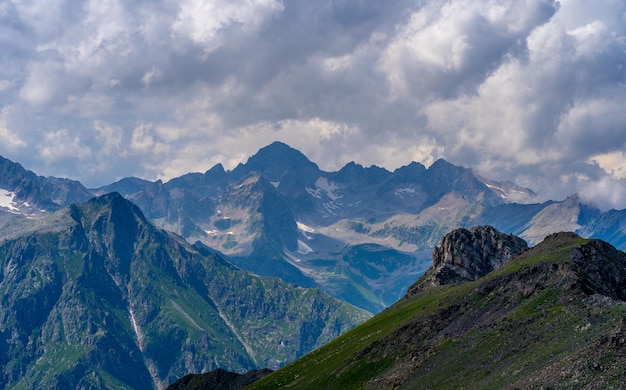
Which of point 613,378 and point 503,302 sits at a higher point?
point 503,302

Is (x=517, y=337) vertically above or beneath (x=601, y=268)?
beneath

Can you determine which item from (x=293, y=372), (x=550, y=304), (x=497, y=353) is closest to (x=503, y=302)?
(x=550, y=304)

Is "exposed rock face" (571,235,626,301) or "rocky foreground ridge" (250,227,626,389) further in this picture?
"exposed rock face" (571,235,626,301)

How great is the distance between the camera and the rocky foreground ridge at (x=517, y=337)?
83188mm

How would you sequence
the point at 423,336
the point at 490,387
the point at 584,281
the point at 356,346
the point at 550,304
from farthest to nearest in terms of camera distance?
the point at 356,346
the point at 423,336
the point at 584,281
the point at 550,304
the point at 490,387

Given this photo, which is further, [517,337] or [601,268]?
[601,268]

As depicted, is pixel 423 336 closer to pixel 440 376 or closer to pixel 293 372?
pixel 440 376

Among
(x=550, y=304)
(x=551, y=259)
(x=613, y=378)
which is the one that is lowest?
(x=613, y=378)

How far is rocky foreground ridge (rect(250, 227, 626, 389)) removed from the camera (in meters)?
83.2

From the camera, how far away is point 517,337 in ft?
349

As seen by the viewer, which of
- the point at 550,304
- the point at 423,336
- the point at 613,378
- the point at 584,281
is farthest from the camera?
the point at 423,336

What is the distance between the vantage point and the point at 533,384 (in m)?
82.2

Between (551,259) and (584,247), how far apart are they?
511 inches

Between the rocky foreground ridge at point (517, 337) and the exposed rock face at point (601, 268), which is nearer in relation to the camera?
the rocky foreground ridge at point (517, 337)
